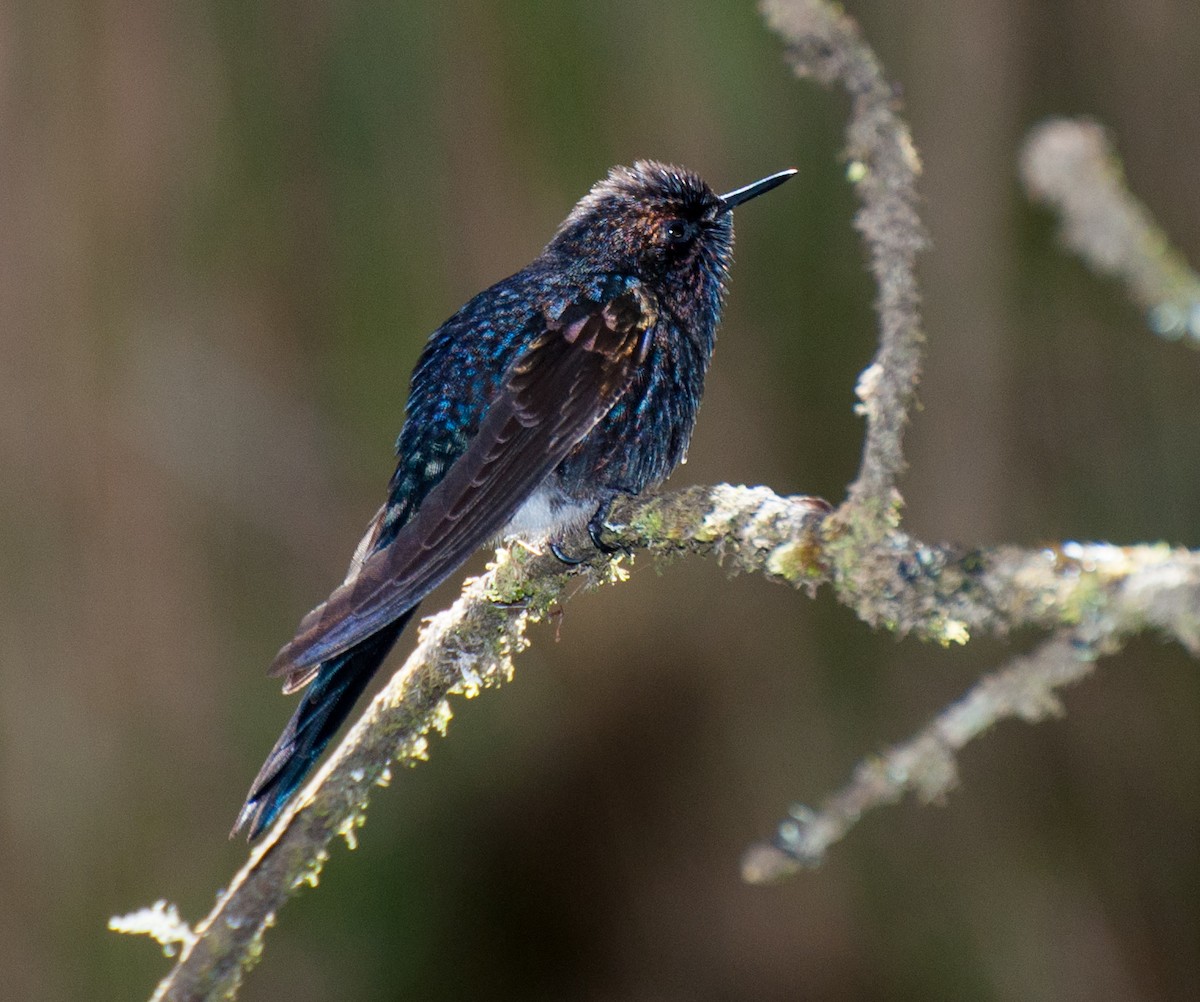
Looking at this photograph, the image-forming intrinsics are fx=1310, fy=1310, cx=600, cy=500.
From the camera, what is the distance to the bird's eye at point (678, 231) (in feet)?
9.32

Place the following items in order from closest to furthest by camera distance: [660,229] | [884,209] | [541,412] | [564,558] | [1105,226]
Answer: [1105,226], [884,209], [564,558], [541,412], [660,229]

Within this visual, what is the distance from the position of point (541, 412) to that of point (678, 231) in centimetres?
69

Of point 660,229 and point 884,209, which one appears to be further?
point 660,229

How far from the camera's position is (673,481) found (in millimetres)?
4094

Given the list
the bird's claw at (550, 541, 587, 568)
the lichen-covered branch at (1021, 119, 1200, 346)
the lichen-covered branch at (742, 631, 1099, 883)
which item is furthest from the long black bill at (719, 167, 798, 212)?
the lichen-covered branch at (742, 631, 1099, 883)

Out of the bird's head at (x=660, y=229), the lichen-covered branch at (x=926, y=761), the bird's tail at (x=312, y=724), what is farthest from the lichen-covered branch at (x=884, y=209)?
the bird's head at (x=660, y=229)

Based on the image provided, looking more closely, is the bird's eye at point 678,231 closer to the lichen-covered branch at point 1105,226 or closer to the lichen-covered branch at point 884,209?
the lichen-covered branch at point 884,209

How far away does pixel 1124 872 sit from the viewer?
13.9ft

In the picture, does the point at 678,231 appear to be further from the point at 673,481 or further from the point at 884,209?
the point at 884,209

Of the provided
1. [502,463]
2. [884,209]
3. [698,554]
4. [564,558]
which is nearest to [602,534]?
[564,558]

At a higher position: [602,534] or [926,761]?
[602,534]

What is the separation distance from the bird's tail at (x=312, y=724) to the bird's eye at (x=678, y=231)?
1.04 meters

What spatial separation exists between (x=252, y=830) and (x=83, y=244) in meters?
2.57

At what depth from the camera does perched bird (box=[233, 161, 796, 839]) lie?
215 cm
